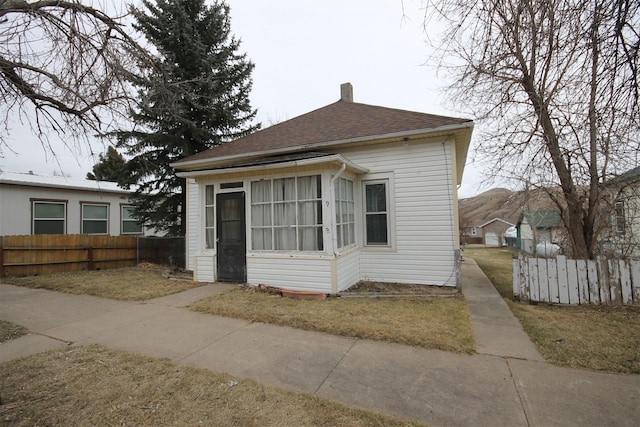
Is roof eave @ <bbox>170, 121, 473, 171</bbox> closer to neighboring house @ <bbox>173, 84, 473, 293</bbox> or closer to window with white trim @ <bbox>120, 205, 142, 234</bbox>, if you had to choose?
neighboring house @ <bbox>173, 84, 473, 293</bbox>

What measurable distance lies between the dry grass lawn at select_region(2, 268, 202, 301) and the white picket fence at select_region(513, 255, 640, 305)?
7753 mm

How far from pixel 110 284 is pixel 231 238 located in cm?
367

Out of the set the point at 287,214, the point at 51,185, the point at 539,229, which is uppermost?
the point at 51,185

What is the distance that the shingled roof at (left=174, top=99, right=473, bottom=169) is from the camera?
750cm

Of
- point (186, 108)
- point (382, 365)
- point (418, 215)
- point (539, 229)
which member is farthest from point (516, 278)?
point (539, 229)

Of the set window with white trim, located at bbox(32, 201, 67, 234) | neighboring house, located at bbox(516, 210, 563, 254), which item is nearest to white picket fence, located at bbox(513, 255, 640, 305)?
neighboring house, located at bbox(516, 210, 563, 254)

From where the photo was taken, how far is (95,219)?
1535 centimetres

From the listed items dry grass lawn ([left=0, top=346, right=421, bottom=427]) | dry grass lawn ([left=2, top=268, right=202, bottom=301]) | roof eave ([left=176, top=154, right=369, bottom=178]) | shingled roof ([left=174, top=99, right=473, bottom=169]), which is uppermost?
shingled roof ([left=174, top=99, right=473, bottom=169])

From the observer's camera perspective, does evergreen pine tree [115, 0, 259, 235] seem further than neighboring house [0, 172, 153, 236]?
No

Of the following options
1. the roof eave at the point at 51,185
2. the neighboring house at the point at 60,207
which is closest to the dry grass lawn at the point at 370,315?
the neighboring house at the point at 60,207

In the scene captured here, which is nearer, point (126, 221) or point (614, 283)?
point (614, 283)

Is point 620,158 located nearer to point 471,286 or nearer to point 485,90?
point 485,90

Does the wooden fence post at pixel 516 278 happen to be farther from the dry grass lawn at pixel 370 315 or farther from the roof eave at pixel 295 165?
the roof eave at pixel 295 165

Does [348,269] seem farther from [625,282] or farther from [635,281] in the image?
[635,281]
